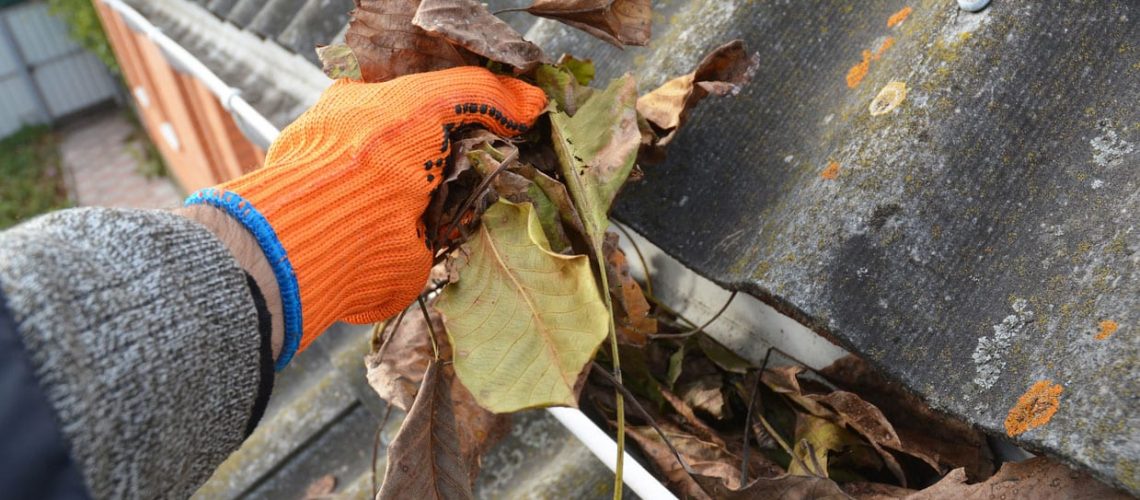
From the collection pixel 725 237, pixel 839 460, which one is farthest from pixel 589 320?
pixel 839 460

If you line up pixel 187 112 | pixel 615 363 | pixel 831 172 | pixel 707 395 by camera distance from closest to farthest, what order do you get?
pixel 615 363 < pixel 831 172 < pixel 707 395 < pixel 187 112

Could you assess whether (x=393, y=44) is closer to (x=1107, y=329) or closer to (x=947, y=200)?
(x=947, y=200)

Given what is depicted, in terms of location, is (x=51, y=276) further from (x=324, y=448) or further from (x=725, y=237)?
(x=324, y=448)

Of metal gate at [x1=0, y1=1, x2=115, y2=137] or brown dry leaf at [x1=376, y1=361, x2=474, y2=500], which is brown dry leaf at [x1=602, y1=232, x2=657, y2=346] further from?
metal gate at [x1=0, y1=1, x2=115, y2=137]

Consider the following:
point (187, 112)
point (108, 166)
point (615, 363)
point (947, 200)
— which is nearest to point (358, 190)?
point (615, 363)

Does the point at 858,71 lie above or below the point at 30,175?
above

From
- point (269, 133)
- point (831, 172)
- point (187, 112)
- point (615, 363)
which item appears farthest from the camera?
point (187, 112)
